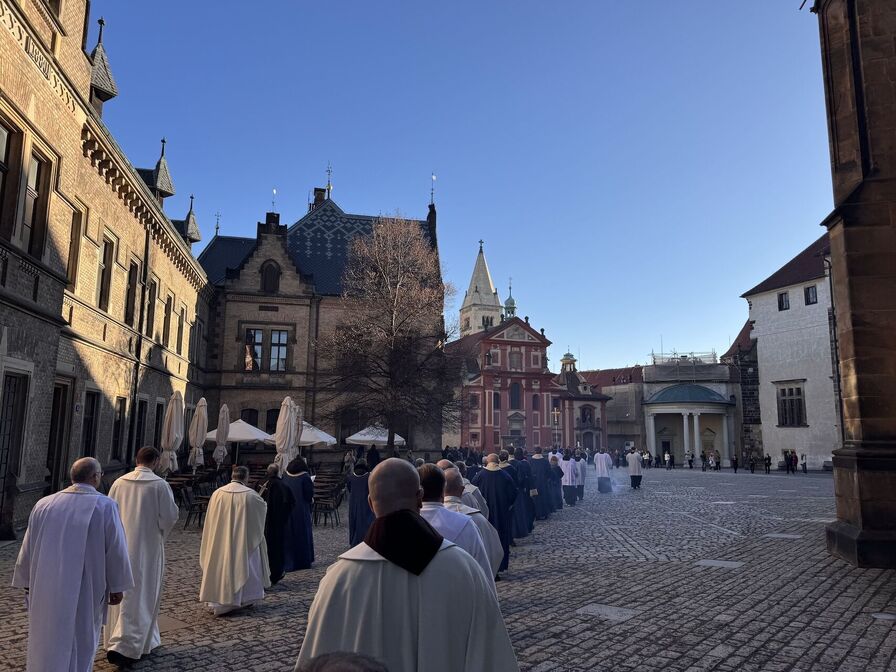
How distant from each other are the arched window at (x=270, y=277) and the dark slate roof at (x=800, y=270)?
35574 mm

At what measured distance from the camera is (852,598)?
7422 mm

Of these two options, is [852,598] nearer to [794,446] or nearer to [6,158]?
[6,158]

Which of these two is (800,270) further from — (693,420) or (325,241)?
(325,241)

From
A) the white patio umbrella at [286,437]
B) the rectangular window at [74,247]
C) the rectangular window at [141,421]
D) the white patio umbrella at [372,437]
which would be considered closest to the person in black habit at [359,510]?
the white patio umbrella at [286,437]

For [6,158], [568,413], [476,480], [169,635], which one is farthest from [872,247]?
[568,413]

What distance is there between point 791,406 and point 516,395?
94.4ft

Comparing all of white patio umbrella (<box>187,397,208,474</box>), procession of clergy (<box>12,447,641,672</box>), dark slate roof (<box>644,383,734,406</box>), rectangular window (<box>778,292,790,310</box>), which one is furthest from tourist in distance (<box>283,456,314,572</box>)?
dark slate roof (<box>644,383,734,406</box>)

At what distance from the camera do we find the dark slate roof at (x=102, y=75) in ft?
53.6

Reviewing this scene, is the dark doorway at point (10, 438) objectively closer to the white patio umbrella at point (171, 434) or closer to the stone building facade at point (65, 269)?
the stone building facade at point (65, 269)

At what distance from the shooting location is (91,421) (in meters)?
A: 15.6

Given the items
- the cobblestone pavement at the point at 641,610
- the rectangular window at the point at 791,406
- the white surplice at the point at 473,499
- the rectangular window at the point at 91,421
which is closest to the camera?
the cobblestone pavement at the point at 641,610

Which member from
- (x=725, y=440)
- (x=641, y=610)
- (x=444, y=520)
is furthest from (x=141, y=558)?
(x=725, y=440)

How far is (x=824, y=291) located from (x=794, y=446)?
10942 millimetres

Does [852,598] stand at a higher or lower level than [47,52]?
lower
